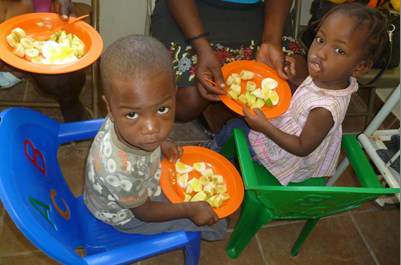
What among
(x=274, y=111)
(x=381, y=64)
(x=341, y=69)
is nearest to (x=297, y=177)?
(x=274, y=111)

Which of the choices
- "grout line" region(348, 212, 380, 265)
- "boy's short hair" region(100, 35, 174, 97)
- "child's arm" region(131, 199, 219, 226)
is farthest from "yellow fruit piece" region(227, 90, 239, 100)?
"grout line" region(348, 212, 380, 265)

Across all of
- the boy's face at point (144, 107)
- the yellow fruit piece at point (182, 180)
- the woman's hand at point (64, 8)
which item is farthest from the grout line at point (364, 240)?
the woman's hand at point (64, 8)

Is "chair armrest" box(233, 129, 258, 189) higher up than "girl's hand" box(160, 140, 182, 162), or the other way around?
"chair armrest" box(233, 129, 258, 189)

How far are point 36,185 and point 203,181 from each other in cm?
52

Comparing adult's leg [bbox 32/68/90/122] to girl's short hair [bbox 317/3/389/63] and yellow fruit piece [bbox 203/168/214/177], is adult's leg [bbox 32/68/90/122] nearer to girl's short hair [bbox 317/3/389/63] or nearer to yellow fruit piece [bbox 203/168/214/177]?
yellow fruit piece [bbox 203/168/214/177]

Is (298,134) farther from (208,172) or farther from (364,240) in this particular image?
(364,240)

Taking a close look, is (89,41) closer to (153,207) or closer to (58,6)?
(58,6)

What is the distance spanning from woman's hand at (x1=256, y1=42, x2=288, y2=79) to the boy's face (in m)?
0.77

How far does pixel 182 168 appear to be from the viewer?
4.23ft

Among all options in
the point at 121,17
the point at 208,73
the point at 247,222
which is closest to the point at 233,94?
the point at 208,73

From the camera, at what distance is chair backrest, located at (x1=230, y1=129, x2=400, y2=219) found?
1022mm

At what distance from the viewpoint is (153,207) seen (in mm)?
1063

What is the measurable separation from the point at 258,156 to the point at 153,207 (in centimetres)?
53

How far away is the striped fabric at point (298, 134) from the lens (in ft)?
4.28
